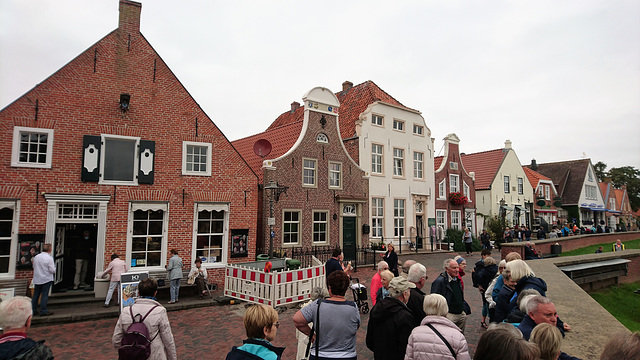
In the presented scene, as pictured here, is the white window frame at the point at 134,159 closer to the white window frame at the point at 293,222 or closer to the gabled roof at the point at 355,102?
the white window frame at the point at 293,222

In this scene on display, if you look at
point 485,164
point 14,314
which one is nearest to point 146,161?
point 14,314

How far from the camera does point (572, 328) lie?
14.9 feet

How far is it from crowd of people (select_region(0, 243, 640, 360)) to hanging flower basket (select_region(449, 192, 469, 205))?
71.5ft

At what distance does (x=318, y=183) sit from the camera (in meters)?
18.1

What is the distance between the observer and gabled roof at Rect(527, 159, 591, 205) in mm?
43531

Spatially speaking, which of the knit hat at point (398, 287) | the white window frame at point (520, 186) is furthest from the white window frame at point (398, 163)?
the knit hat at point (398, 287)

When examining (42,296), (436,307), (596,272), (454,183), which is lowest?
(42,296)

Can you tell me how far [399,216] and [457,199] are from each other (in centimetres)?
571

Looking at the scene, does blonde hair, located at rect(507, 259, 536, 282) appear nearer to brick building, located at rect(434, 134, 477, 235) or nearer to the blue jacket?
the blue jacket

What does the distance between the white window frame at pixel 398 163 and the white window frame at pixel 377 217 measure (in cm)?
222

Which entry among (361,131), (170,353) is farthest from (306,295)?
(361,131)

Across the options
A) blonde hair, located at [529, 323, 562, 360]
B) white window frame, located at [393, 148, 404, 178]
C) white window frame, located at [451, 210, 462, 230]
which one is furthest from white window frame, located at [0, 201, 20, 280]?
white window frame, located at [451, 210, 462, 230]

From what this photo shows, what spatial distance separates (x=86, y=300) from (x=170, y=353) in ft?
27.1

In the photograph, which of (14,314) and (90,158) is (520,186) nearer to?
(90,158)
